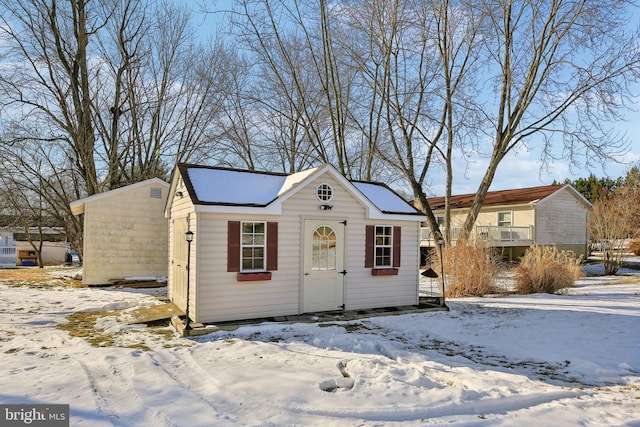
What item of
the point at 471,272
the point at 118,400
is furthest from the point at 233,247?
the point at 471,272

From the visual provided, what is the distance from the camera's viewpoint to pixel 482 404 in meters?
4.24

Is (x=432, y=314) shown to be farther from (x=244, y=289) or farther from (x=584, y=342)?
(x=244, y=289)

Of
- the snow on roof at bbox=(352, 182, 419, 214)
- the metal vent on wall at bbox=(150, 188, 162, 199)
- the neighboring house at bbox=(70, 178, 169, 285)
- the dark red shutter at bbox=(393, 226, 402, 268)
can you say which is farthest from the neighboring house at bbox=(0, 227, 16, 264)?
the dark red shutter at bbox=(393, 226, 402, 268)

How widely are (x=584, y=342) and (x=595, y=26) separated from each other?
1272 cm

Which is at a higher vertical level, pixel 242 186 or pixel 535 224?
pixel 242 186

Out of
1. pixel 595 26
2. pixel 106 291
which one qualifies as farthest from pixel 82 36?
pixel 595 26

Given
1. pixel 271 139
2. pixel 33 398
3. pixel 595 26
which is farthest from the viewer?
pixel 271 139

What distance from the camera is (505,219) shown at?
25.6 meters

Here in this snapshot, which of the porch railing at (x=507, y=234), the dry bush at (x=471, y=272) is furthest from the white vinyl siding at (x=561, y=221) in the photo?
the dry bush at (x=471, y=272)

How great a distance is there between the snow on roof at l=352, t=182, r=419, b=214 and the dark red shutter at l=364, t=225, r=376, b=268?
576 mm

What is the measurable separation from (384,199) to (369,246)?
1575mm

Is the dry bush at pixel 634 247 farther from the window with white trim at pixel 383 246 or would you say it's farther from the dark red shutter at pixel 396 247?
the window with white trim at pixel 383 246

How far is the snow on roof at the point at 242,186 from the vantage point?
8125 millimetres

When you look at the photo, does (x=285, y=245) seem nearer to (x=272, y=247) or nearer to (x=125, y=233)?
(x=272, y=247)
